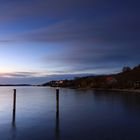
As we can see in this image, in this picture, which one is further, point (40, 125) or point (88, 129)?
point (40, 125)

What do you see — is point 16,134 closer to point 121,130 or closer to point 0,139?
point 0,139

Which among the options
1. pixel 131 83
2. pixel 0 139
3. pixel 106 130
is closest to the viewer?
pixel 0 139

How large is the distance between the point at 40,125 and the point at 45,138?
7.98 metres

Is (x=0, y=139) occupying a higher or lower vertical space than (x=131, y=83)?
lower

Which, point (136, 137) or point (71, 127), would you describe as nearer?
point (136, 137)

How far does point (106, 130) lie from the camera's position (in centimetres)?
3030

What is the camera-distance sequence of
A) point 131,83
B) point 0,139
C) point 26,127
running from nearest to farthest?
point 0,139 → point 26,127 → point 131,83

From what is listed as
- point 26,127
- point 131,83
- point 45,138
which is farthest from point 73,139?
point 131,83

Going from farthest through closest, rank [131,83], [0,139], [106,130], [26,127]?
[131,83], [26,127], [106,130], [0,139]

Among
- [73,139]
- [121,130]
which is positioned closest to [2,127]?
[73,139]

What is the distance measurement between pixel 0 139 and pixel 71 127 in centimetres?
953

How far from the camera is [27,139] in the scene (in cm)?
2575

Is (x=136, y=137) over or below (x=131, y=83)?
below

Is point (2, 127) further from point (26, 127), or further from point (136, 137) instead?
point (136, 137)
